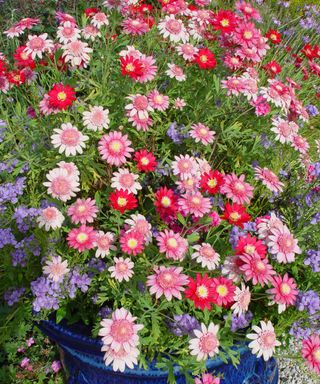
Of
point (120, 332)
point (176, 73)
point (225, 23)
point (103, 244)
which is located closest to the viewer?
point (120, 332)

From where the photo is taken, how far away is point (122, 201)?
1604 millimetres

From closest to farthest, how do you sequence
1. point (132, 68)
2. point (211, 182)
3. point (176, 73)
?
point (211, 182) → point (132, 68) → point (176, 73)

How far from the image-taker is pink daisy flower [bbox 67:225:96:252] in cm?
154

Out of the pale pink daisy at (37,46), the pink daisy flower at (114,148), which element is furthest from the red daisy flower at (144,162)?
the pale pink daisy at (37,46)

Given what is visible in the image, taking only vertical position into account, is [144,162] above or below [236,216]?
below

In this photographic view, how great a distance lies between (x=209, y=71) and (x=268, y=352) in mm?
1409

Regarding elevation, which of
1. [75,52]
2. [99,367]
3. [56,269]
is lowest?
[99,367]

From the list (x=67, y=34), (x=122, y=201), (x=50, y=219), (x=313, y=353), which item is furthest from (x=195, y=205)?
(x=67, y=34)

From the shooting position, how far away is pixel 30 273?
6.06ft

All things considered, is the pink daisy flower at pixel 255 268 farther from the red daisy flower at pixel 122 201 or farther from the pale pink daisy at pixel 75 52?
the pale pink daisy at pixel 75 52

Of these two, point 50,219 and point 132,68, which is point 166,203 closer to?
point 50,219

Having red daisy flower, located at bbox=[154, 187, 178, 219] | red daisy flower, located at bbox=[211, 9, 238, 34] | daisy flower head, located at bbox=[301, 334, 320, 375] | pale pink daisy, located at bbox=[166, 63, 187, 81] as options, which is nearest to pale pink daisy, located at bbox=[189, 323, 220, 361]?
daisy flower head, located at bbox=[301, 334, 320, 375]

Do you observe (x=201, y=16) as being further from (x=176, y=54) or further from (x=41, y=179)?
(x=41, y=179)

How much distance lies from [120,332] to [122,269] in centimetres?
22
